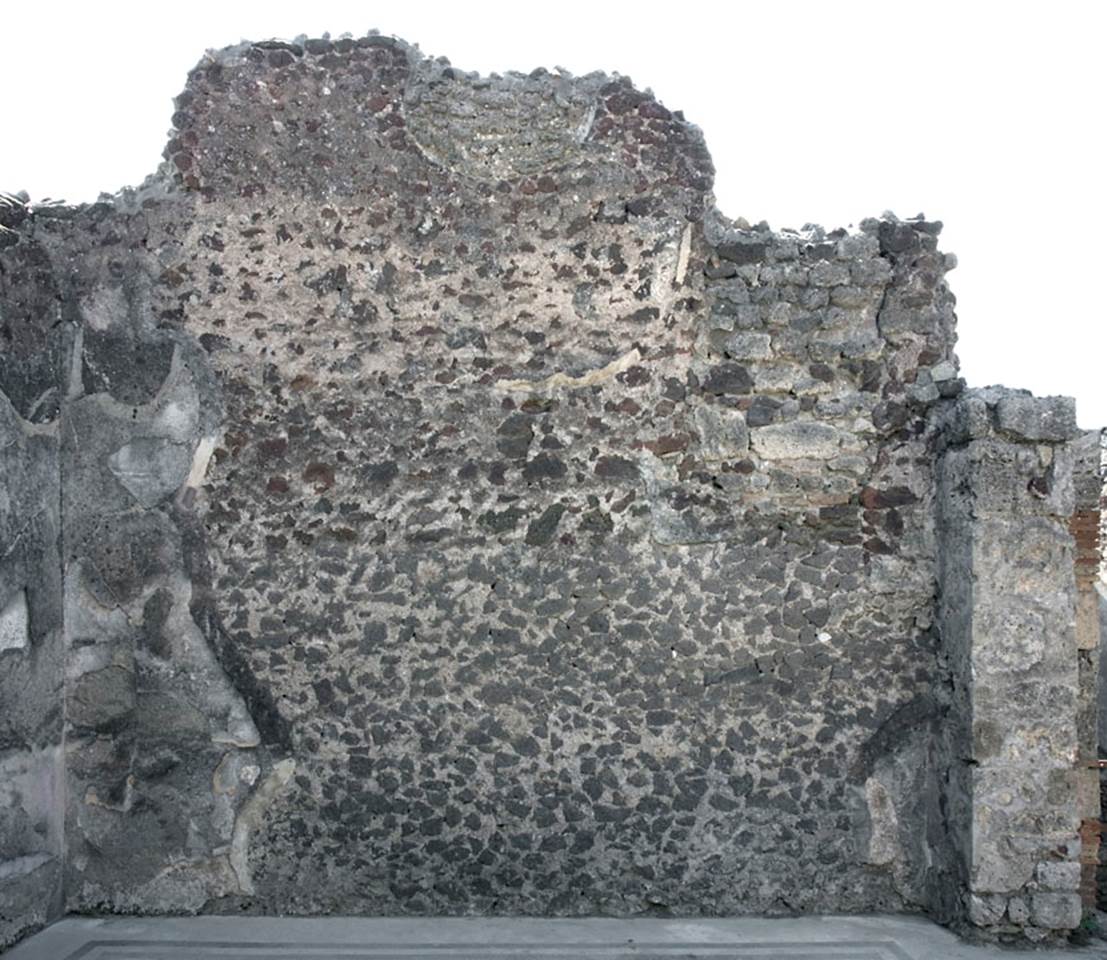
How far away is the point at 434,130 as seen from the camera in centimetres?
478

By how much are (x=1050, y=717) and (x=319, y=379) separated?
313 cm

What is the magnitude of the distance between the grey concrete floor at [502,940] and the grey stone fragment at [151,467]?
1.66 m

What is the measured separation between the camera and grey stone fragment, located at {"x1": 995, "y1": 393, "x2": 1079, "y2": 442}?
4465 millimetres

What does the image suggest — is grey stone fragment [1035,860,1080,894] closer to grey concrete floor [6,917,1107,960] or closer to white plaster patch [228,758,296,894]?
Answer: grey concrete floor [6,917,1107,960]

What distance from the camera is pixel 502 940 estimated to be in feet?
14.3

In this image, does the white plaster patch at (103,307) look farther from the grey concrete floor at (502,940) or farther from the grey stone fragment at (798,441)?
the grey stone fragment at (798,441)

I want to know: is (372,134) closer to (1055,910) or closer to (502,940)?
(502,940)

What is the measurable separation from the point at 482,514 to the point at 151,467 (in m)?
1.35

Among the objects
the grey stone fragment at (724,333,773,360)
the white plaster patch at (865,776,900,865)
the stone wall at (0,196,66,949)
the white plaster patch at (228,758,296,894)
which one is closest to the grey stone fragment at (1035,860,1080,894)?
the white plaster patch at (865,776,900,865)

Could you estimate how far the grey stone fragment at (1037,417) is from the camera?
446cm

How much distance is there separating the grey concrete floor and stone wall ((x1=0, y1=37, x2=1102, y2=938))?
0.12m

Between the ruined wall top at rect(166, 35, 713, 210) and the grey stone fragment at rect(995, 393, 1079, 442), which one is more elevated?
the ruined wall top at rect(166, 35, 713, 210)

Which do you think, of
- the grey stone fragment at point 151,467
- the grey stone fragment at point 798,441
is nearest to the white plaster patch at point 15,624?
the grey stone fragment at point 151,467

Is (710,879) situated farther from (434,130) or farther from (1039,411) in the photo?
(434,130)
